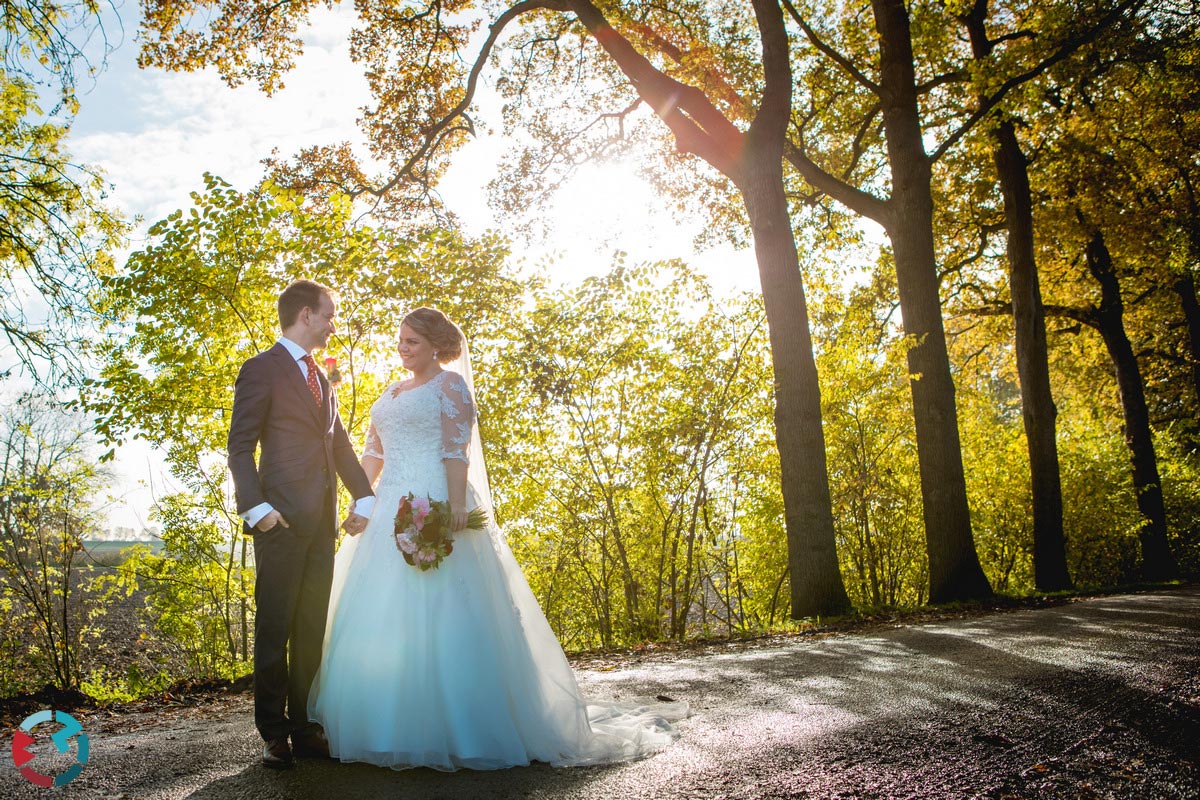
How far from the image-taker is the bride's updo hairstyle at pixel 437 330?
4289 mm

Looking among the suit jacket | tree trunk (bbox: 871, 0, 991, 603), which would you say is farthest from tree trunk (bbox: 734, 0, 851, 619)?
the suit jacket

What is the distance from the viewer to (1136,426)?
17453 millimetres

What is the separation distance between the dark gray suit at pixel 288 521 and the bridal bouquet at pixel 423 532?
321mm

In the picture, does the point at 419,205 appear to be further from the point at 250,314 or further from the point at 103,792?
the point at 103,792

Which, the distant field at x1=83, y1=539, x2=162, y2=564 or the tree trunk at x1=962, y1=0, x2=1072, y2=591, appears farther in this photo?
the tree trunk at x1=962, y1=0, x2=1072, y2=591

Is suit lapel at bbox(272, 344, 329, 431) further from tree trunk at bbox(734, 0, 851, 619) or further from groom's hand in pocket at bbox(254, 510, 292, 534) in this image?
tree trunk at bbox(734, 0, 851, 619)

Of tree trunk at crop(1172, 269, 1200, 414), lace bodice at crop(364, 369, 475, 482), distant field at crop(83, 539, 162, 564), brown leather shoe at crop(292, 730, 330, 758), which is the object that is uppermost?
tree trunk at crop(1172, 269, 1200, 414)

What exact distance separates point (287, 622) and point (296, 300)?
5.05ft

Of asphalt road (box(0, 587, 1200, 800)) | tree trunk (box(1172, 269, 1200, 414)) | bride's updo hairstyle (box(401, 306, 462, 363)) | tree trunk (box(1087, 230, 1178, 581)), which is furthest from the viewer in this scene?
tree trunk (box(1172, 269, 1200, 414))

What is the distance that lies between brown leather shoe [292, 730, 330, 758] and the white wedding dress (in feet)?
0.15

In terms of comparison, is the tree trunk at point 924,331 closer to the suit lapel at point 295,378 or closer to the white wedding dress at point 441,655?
the white wedding dress at point 441,655

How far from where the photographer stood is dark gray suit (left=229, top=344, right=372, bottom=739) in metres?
3.53

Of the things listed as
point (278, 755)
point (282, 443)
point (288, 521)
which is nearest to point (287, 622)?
point (288, 521)

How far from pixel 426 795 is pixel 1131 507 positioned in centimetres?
1915
